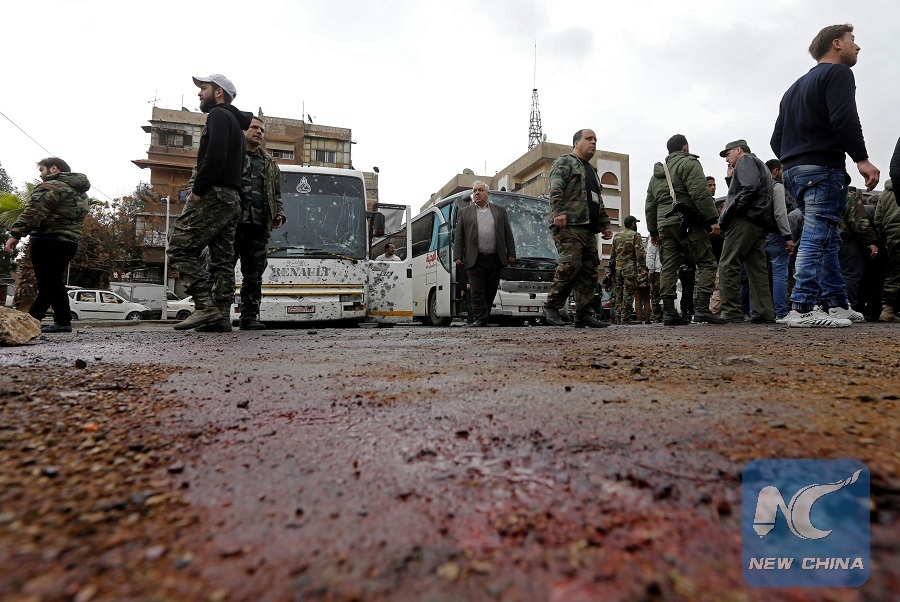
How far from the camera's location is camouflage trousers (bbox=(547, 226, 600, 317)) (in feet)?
18.6

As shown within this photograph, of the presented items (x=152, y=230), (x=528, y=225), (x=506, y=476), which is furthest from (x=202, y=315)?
(x=152, y=230)

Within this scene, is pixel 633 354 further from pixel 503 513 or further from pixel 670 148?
pixel 670 148

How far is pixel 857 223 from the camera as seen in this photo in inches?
256

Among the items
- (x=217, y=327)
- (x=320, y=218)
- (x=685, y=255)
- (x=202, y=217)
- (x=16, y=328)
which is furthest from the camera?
(x=320, y=218)

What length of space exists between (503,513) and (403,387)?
1042 millimetres

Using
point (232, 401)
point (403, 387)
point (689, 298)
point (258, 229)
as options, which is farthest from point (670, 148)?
point (232, 401)

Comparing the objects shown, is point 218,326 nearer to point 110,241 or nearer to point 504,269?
point 504,269

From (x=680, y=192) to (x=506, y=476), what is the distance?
5918 millimetres

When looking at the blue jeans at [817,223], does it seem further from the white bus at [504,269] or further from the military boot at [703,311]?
the white bus at [504,269]

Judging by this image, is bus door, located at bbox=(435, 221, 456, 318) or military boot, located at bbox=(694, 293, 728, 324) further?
bus door, located at bbox=(435, 221, 456, 318)

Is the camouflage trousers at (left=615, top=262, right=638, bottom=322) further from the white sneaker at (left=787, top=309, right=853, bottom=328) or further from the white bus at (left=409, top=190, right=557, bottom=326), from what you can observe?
the white sneaker at (left=787, top=309, right=853, bottom=328)

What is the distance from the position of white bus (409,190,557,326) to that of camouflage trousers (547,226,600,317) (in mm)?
2404

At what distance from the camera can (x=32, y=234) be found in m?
5.17

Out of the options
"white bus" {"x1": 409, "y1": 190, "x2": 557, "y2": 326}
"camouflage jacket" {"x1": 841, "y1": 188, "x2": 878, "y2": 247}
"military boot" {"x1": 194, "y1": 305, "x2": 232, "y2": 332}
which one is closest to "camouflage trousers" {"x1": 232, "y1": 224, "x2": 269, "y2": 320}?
"military boot" {"x1": 194, "y1": 305, "x2": 232, "y2": 332}
